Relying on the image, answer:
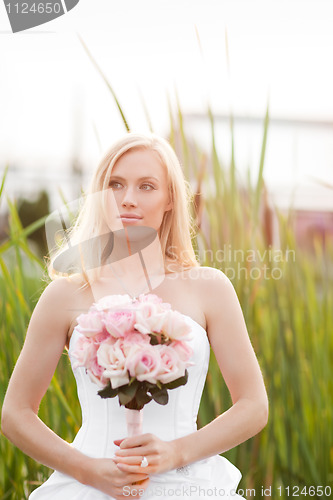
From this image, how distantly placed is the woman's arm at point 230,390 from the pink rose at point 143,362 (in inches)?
6.4

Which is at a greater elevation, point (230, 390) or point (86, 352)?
point (86, 352)

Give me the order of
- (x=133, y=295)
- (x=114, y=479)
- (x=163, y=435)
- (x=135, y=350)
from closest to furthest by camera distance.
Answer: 1. (x=135, y=350)
2. (x=114, y=479)
3. (x=163, y=435)
4. (x=133, y=295)

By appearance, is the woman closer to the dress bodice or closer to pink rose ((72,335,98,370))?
the dress bodice

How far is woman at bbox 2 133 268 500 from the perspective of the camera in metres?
1.11

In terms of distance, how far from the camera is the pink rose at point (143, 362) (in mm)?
915

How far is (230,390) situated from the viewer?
1.22m

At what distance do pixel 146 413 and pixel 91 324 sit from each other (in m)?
0.30

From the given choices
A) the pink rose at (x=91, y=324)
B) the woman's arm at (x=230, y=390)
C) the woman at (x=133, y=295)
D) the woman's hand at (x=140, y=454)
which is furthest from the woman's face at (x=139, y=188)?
the woman's hand at (x=140, y=454)

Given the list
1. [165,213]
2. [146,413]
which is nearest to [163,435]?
[146,413]

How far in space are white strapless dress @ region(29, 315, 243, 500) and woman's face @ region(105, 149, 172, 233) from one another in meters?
0.23

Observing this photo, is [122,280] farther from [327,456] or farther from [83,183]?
[327,456]

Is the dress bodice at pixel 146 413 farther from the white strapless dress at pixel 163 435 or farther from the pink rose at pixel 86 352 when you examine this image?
the pink rose at pixel 86 352

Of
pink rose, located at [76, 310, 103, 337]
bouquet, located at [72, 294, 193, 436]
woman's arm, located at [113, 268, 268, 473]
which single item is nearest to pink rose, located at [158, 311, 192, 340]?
bouquet, located at [72, 294, 193, 436]

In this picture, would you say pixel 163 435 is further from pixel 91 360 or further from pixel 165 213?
pixel 165 213
